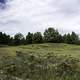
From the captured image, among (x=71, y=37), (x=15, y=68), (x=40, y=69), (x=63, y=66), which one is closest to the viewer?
(x=40, y=69)

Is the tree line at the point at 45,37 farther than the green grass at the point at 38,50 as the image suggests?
Yes

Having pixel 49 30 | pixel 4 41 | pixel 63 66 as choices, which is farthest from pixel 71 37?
pixel 63 66

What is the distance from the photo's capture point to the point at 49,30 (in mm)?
108312

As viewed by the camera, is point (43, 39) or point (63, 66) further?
point (43, 39)

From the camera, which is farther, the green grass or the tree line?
the tree line

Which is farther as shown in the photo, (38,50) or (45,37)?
(45,37)

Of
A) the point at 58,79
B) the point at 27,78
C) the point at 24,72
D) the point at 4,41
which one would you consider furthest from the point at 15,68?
the point at 4,41

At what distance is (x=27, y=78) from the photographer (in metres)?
5.71

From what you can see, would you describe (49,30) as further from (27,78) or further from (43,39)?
(27,78)

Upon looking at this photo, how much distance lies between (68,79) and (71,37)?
103 meters

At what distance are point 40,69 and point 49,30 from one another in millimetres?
102432

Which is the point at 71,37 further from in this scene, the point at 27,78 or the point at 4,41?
the point at 27,78

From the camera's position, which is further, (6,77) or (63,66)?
(63,66)

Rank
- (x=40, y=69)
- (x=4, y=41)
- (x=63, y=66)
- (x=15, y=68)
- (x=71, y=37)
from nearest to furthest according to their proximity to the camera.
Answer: (x=40, y=69), (x=15, y=68), (x=63, y=66), (x=4, y=41), (x=71, y=37)
